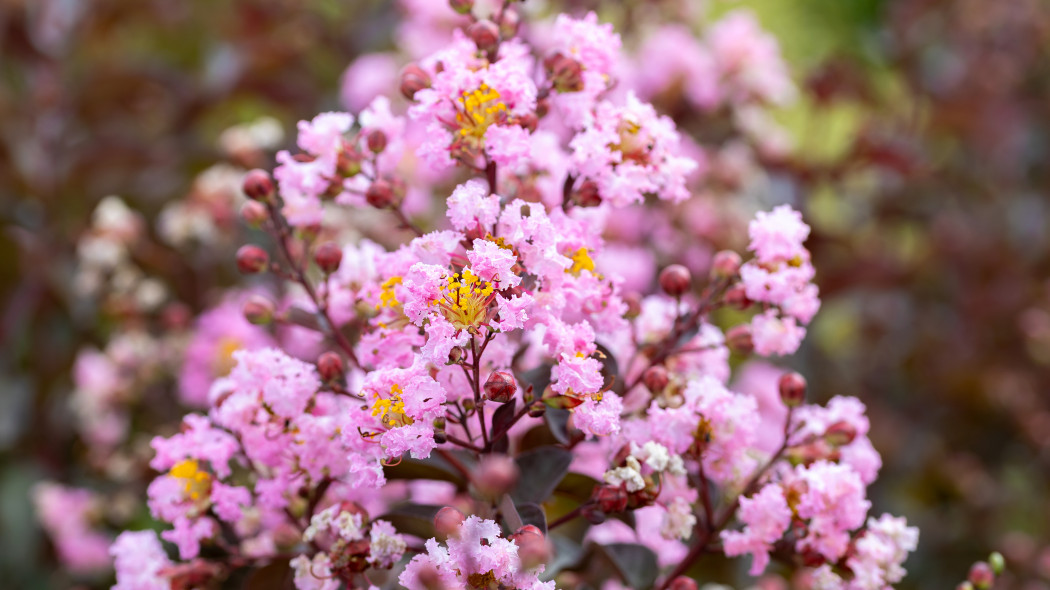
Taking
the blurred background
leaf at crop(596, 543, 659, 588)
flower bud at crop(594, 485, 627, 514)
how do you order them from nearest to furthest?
flower bud at crop(594, 485, 627, 514)
leaf at crop(596, 543, 659, 588)
the blurred background

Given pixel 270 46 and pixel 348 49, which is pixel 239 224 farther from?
pixel 348 49

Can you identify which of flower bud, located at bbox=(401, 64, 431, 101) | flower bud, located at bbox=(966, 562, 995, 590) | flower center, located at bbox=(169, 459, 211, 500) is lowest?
flower center, located at bbox=(169, 459, 211, 500)

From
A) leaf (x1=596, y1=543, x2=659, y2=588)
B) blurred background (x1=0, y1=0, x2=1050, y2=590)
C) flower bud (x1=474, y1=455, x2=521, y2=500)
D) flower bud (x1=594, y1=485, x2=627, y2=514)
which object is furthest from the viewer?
blurred background (x1=0, y1=0, x2=1050, y2=590)

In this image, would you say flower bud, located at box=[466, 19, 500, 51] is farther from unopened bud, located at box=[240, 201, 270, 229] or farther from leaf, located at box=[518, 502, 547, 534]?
leaf, located at box=[518, 502, 547, 534]

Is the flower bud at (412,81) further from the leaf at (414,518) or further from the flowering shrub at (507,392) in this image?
the leaf at (414,518)

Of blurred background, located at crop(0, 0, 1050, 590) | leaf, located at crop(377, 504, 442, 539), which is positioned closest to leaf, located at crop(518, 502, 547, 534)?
leaf, located at crop(377, 504, 442, 539)

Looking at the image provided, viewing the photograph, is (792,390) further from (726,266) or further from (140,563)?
(140,563)

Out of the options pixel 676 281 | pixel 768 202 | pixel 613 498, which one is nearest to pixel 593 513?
pixel 613 498

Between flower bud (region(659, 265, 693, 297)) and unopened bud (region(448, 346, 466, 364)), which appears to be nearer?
unopened bud (region(448, 346, 466, 364))

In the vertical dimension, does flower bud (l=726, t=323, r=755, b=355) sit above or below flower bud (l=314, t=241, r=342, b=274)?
above
